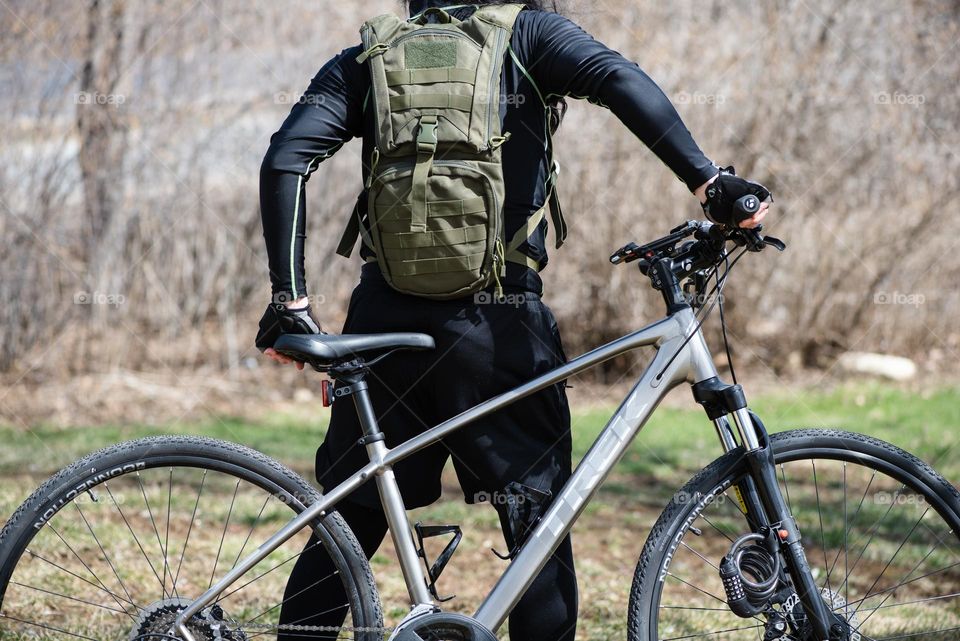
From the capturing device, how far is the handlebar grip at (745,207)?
2057 millimetres

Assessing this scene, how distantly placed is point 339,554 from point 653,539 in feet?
2.20

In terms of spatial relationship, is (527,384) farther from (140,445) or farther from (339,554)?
(140,445)

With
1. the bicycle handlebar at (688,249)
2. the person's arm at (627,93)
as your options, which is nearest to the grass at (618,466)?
the bicycle handlebar at (688,249)

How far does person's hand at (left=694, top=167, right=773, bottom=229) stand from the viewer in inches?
81.5

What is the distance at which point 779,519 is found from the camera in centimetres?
218

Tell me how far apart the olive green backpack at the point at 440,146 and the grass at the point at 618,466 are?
1.63 meters

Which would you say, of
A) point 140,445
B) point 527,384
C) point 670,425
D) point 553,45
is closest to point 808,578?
point 527,384

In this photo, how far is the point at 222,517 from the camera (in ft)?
15.3

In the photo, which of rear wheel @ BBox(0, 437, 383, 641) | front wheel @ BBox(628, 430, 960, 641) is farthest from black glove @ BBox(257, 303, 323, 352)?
front wheel @ BBox(628, 430, 960, 641)

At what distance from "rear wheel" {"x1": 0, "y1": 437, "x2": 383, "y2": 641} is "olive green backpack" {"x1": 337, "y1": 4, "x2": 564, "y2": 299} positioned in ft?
1.86

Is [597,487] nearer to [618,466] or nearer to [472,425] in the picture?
[472,425]

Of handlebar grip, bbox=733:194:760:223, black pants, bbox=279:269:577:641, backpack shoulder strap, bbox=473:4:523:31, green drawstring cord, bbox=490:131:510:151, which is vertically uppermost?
backpack shoulder strap, bbox=473:4:523:31

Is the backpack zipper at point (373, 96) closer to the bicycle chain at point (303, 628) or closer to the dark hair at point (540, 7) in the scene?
the dark hair at point (540, 7)

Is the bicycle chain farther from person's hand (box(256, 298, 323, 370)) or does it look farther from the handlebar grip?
the handlebar grip
